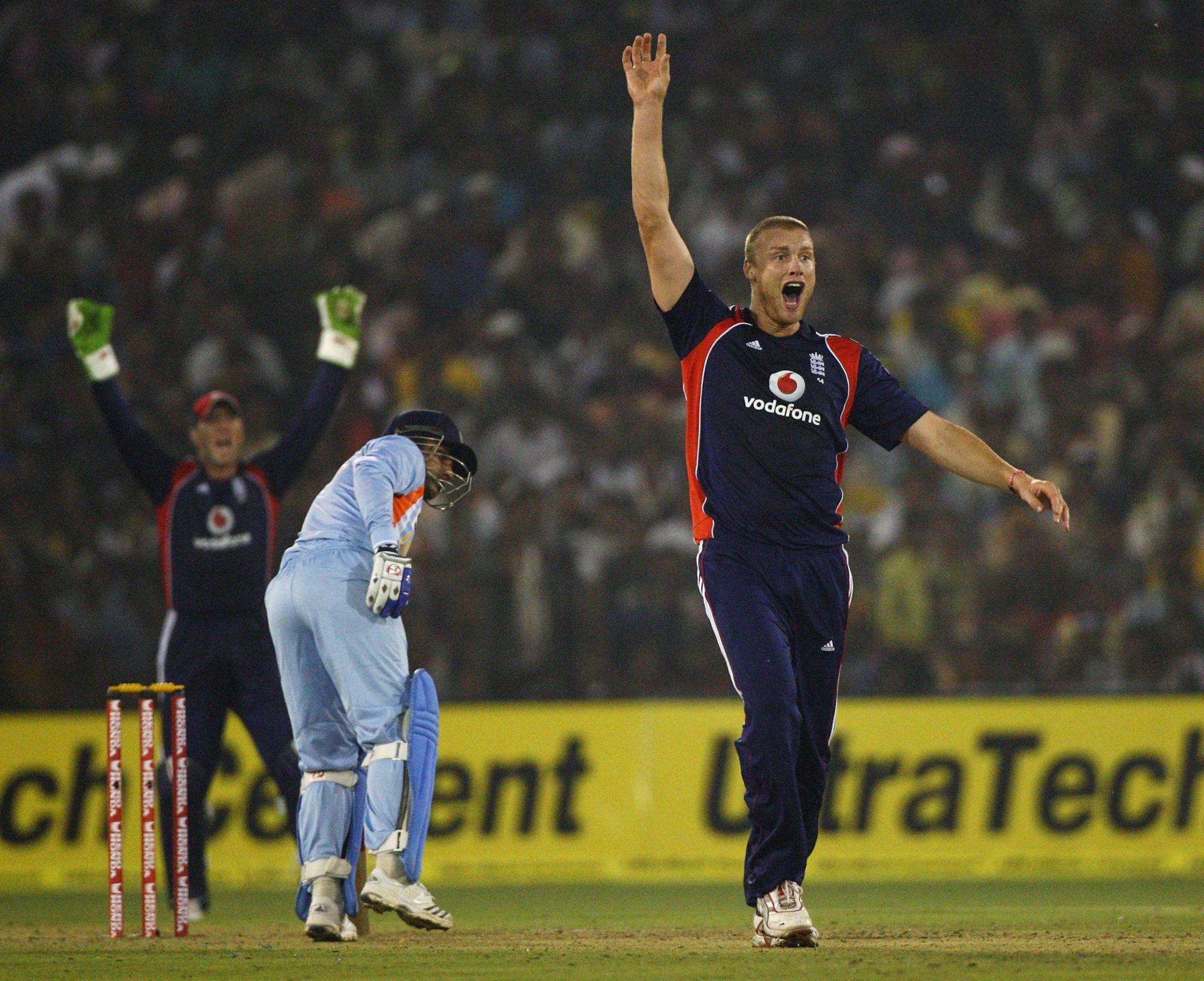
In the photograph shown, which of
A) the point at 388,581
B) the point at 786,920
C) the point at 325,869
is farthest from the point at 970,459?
the point at 325,869

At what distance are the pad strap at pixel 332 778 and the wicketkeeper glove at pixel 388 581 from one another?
748 millimetres

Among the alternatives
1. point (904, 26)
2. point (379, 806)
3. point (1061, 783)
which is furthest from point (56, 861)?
point (904, 26)

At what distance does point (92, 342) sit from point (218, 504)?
103 centimetres

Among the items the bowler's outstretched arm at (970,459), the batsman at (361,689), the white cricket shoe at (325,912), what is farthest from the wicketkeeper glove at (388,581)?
the bowler's outstretched arm at (970,459)

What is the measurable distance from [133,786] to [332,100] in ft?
23.1

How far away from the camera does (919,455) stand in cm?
1298

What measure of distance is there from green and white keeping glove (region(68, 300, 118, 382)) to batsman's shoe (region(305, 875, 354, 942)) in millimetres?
3100

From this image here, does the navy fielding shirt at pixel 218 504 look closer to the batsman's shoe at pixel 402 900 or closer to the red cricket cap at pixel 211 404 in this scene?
the red cricket cap at pixel 211 404

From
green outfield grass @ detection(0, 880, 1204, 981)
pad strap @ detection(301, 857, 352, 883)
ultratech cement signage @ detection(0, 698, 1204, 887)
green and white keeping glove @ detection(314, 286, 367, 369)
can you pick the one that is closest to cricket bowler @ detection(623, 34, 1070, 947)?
green outfield grass @ detection(0, 880, 1204, 981)

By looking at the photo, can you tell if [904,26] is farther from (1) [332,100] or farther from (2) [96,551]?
(2) [96,551]

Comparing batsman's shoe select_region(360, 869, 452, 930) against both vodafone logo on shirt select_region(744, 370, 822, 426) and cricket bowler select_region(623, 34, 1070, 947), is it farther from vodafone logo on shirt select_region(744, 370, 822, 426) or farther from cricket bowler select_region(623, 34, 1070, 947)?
vodafone logo on shirt select_region(744, 370, 822, 426)

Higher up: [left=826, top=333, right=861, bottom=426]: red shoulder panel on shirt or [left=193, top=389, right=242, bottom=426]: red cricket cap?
[left=826, top=333, right=861, bottom=426]: red shoulder panel on shirt

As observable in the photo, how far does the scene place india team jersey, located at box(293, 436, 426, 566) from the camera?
6.06 m

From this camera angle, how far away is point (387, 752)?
6180mm
